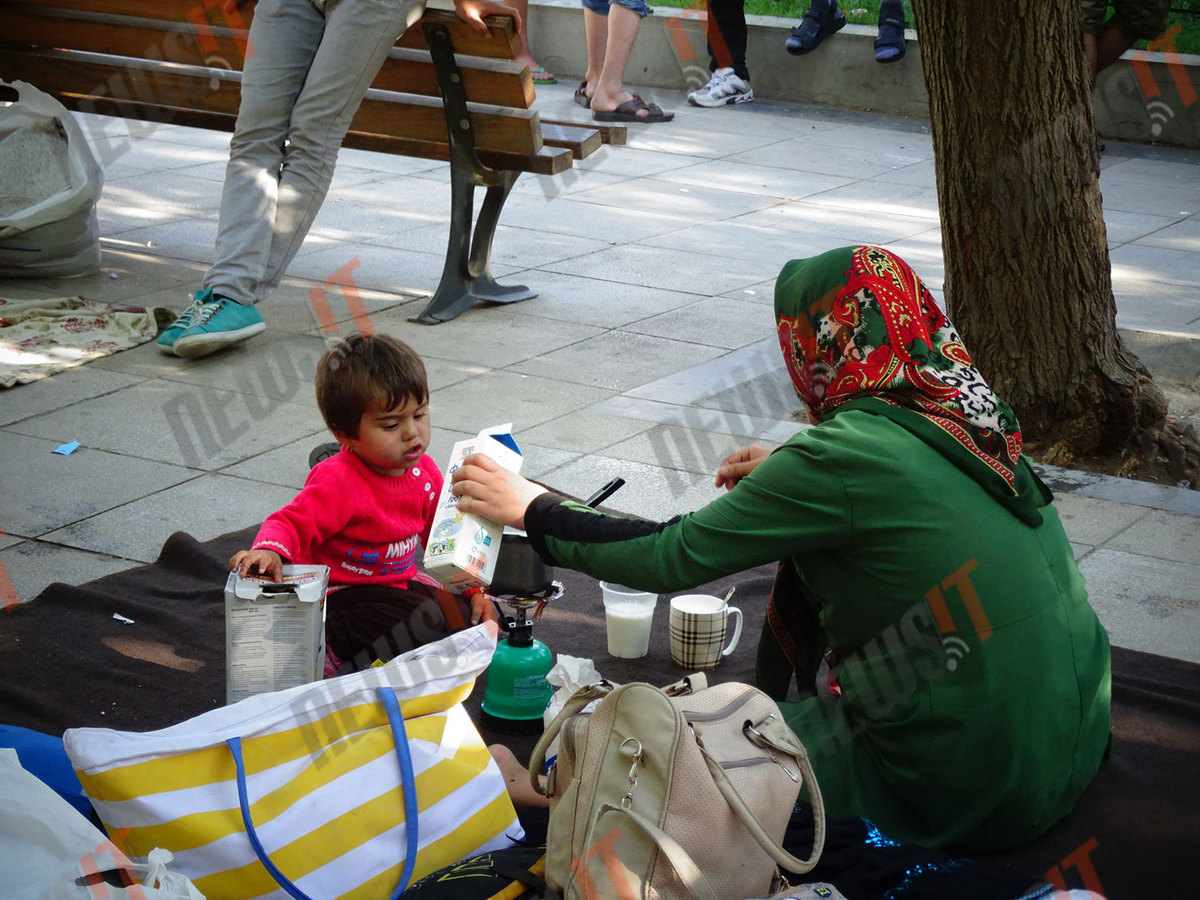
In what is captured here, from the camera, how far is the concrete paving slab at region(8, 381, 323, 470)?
4512mm

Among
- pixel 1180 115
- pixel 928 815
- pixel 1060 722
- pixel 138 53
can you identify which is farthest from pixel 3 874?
pixel 1180 115

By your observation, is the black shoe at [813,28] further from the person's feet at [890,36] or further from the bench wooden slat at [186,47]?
the bench wooden slat at [186,47]

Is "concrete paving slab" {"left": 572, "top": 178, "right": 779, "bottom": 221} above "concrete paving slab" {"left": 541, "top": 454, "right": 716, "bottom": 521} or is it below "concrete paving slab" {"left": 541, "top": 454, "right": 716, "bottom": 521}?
below

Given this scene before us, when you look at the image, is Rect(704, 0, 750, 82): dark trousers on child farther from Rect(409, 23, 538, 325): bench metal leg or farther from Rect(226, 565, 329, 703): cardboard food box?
Rect(226, 565, 329, 703): cardboard food box

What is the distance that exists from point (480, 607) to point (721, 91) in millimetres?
9045

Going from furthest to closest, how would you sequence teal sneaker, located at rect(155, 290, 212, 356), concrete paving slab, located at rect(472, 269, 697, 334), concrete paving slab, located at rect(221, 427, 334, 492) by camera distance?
1. concrete paving slab, located at rect(472, 269, 697, 334)
2. teal sneaker, located at rect(155, 290, 212, 356)
3. concrete paving slab, located at rect(221, 427, 334, 492)

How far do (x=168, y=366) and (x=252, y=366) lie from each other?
0.32m

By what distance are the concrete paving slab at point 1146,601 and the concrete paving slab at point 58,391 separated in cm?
343

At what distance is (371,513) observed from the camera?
3.10 metres

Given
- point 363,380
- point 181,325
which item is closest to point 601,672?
point 363,380

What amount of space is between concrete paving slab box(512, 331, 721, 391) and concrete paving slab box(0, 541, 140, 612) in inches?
79.1

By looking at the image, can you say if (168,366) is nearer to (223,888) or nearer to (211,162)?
(223,888)

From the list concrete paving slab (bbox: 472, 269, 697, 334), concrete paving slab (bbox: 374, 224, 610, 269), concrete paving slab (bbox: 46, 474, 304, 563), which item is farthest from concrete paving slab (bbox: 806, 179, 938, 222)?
concrete paving slab (bbox: 46, 474, 304, 563)

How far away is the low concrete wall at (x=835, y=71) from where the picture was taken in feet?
33.8
